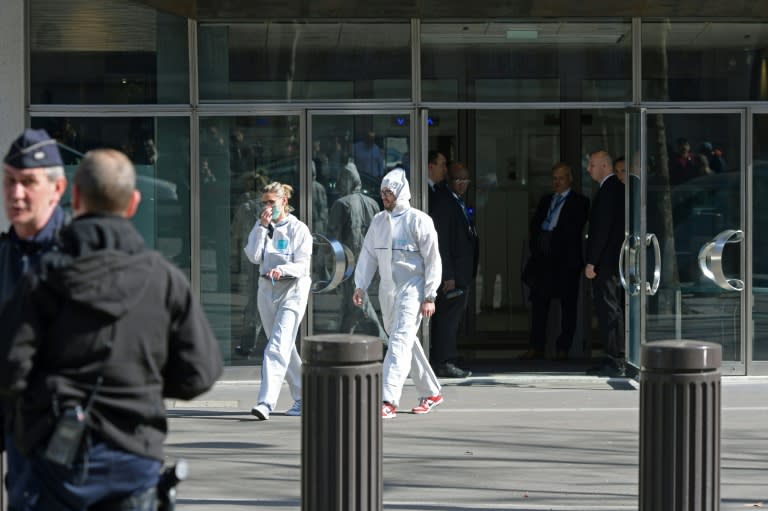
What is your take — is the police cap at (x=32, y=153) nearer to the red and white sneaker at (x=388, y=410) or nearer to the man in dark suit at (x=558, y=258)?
the red and white sneaker at (x=388, y=410)

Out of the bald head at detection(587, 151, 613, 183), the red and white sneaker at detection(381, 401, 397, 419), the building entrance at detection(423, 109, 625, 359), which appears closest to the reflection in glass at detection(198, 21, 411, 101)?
the bald head at detection(587, 151, 613, 183)

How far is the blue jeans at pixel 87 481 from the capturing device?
401 centimetres

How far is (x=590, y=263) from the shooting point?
503 inches

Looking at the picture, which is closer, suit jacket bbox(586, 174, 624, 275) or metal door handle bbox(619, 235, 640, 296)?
metal door handle bbox(619, 235, 640, 296)

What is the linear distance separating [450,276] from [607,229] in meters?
1.52

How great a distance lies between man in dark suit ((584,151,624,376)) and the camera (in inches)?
504

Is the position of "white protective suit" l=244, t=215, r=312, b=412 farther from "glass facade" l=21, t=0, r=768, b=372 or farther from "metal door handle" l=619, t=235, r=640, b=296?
"metal door handle" l=619, t=235, r=640, b=296

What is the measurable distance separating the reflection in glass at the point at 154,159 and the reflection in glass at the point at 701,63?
433 centimetres

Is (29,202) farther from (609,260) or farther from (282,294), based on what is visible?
(609,260)

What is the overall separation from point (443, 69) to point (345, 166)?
4.14 feet

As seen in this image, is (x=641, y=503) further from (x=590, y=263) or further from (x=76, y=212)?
(x=590, y=263)

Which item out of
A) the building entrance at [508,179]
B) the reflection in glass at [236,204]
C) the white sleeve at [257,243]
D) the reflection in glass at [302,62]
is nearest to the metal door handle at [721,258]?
the building entrance at [508,179]

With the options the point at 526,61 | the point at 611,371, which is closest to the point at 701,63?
the point at 526,61

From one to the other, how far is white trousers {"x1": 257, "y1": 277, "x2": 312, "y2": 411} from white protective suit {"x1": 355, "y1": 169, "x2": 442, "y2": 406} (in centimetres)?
51
